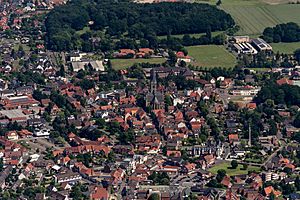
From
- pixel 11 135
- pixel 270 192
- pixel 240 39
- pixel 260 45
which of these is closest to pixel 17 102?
pixel 11 135

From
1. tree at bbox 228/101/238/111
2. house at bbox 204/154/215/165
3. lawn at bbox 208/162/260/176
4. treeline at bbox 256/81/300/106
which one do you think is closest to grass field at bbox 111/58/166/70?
treeline at bbox 256/81/300/106

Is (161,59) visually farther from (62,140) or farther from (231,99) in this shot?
(62,140)

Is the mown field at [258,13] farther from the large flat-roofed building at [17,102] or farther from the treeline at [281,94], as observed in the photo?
the large flat-roofed building at [17,102]

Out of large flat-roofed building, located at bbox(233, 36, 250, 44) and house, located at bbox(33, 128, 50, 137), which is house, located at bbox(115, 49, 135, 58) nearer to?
large flat-roofed building, located at bbox(233, 36, 250, 44)

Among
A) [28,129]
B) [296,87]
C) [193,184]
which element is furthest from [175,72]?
[193,184]

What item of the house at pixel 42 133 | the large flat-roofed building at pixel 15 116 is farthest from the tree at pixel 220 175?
the large flat-roofed building at pixel 15 116

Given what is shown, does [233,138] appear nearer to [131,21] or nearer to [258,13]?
[131,21]
